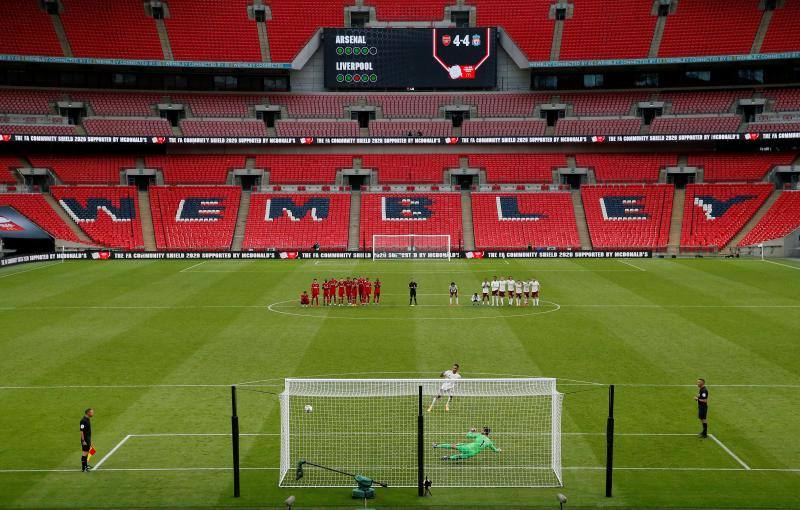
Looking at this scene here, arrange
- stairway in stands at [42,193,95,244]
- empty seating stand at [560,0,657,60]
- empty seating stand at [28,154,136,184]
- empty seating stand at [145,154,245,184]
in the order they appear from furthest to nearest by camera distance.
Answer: empty seating stand at [560,0,657,60] < empty seating stand at [145,154,245,184] < empty seating stand at [28,154,136,184] < stairway in stands at [42,193,95,244]

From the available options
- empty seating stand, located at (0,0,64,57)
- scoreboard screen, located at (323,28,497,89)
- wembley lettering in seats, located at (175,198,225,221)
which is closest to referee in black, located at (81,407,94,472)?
wembley lettering in seats, located at (175,198,225,221)

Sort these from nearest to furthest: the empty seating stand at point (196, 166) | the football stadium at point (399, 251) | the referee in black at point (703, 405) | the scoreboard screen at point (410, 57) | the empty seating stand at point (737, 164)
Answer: the football stadium at point (399, 251) → the referee in black at point (703, 405) → the empty seating stand at point (737, 164) → the empty seating stand at point (196, 166) → the scoreboard screen at point (410, 57)

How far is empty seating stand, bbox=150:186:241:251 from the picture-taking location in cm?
5972

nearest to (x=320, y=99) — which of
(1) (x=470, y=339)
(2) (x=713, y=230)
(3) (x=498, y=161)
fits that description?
(3) (x=498, y=161)

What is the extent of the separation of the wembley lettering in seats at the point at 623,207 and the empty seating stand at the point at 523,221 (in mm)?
2771

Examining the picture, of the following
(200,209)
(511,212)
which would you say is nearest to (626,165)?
(511,212)

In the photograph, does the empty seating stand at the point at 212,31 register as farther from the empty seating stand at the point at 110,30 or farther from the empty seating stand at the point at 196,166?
the empty seating stand at the point at 196,166

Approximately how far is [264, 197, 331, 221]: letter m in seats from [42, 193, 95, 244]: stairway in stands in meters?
13.8

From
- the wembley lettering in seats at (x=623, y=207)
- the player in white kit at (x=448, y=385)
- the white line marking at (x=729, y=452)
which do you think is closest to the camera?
the white line marking at (x=729, y=452)

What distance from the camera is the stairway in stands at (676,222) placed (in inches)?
2277

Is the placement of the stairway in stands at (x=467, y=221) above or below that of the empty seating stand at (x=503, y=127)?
below

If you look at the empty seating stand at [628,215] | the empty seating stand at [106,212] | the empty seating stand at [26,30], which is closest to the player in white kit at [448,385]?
the empty seating stand at [628,215]

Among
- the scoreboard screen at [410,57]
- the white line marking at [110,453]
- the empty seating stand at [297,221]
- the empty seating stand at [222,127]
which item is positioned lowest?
the white line marking at [110,453]

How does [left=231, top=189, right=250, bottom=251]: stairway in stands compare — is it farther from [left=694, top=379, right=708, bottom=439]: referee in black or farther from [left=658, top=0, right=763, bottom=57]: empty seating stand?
[left=694, top=379, right=708, bottom=439]: referee in black
